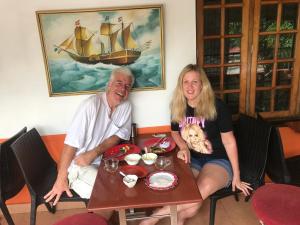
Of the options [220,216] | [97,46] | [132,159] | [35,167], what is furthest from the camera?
[220,216]

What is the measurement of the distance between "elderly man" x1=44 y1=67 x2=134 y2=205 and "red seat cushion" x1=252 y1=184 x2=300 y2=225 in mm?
1006

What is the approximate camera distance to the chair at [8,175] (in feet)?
5.94

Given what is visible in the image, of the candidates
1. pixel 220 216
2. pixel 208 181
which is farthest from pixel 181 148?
pixel 220 216

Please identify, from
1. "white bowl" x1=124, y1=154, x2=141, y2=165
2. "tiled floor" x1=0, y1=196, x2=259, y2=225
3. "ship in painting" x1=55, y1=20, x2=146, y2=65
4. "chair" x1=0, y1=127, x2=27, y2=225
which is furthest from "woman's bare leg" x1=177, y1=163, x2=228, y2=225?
"chair" x1=0, y1=127, x2=27, y2=225

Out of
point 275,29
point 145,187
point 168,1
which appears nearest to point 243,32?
point 275,29

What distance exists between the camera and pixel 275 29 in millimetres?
2154

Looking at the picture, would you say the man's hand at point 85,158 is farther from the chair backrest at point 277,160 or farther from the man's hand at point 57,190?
the chair backrest at point 277,160

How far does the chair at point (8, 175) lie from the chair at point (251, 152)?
53.6 inches

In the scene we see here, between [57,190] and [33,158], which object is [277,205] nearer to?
[57,190]

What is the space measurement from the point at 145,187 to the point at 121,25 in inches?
46.4

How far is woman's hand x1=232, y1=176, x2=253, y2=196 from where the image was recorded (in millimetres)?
1786

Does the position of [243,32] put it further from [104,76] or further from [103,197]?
[103,197]

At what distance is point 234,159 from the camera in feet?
6.01

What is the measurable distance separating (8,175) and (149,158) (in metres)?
0.99
